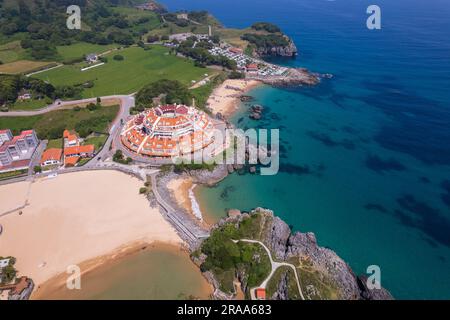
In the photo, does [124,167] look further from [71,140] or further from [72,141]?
[71,140]

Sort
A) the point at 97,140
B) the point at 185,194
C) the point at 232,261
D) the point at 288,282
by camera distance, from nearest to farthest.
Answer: the point at 288,282
the point at 232,261
the point at 185,194
the point at 97,140

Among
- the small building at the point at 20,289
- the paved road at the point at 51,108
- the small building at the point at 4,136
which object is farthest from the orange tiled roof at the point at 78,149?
the small building at the point at 20,289

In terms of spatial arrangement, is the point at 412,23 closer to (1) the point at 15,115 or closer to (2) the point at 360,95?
(2) the point at 360,95

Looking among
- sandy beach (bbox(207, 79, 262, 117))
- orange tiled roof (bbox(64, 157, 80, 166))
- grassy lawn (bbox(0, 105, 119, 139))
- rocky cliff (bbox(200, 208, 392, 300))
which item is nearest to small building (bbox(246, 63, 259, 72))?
sandy beach (bbox(207, 79, 262, 117))

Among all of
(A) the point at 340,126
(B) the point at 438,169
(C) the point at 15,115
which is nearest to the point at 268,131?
(A) the point at 340,126

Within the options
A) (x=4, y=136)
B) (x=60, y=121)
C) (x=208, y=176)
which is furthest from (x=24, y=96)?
(x=208, y=176)

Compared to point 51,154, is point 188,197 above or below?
below

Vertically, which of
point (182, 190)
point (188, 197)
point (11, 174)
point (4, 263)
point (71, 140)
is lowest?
point (4, 263)
